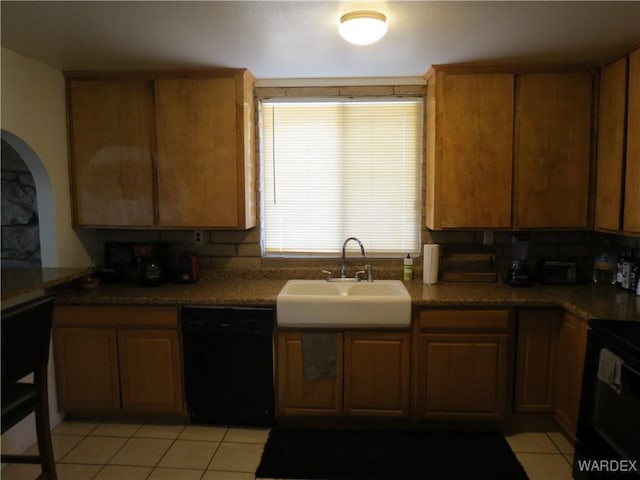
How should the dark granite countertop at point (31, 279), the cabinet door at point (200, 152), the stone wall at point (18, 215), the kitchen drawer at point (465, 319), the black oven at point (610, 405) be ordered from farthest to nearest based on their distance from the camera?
the stone wall at point (18, 215), the cabinet door at point (200, 152), the kitchen drawer at point (465, 319), the dark granite countertop at point (31, 279), the black oven at point (610, 405)

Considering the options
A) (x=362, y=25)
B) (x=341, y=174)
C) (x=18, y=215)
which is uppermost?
(x=362, y=25)

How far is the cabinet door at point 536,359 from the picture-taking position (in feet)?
8.66

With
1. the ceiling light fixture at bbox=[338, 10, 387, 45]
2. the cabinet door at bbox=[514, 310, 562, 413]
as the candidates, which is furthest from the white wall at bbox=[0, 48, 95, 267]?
the cabinet door at bbox=[514, 310, 562, 413]

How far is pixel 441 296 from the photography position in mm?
2713

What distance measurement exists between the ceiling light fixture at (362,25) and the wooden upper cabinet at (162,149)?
3.52 feet

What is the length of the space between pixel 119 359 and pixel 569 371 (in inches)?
107

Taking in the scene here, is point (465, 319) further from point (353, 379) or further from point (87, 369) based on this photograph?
point (87, 369)

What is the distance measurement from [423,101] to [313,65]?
86cm

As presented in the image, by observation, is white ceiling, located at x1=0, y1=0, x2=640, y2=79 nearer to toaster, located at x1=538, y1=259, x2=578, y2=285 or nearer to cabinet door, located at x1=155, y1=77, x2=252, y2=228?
cabinet door, located at x1=155, y1=77, x2=252, y2=228

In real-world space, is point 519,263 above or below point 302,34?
below

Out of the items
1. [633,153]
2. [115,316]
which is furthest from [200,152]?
[633,153]

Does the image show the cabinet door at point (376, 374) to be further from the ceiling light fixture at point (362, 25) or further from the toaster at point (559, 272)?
the ceiling light fixture at point (362, 25)

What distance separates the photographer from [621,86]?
257 cm

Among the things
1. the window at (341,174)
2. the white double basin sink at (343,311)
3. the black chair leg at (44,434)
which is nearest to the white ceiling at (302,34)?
the window at (341,174)
